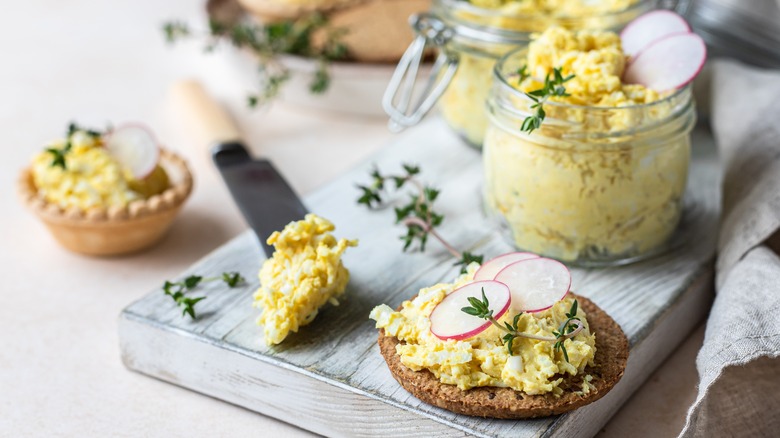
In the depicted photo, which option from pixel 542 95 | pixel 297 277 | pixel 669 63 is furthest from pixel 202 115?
pixel 669 63

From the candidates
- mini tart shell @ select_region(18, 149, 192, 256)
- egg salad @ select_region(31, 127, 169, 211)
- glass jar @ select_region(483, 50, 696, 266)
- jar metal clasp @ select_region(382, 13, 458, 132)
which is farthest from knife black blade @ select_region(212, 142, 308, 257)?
glass jar @ select_region(483, 50, 696, 266)

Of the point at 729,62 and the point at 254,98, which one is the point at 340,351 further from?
the point at 729,62

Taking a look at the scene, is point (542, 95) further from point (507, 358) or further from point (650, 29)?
point (507, 358)

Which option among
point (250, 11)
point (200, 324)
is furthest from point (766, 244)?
point (250, 11)

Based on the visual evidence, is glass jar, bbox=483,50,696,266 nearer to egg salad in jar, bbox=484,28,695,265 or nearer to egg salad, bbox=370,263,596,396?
egg salad in jar, bbox=484,28,695,265

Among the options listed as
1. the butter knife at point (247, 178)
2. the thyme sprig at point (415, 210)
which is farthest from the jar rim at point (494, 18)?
the butter knife at point (247, 178)
